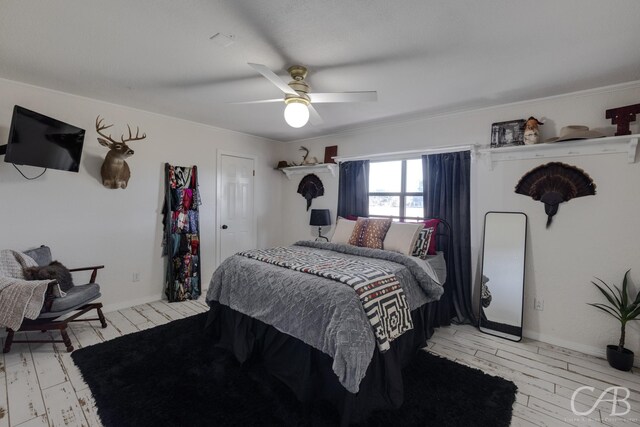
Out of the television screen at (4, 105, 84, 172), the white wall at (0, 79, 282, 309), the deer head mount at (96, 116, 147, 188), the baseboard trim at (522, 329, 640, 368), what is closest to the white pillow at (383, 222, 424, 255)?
the baseboard trim at (522, 329, 640, 368)

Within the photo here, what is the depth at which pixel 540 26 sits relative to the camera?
1.72m

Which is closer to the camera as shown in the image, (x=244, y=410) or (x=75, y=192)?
(x=244, y=410)

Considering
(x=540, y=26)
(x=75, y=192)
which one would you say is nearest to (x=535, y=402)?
(x=540, y=26)

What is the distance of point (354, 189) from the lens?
4.20m

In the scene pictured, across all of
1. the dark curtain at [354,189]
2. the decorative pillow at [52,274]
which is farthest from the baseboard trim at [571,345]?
the decorative pillow at [52,274]

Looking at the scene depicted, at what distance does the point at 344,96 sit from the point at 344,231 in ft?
6.16

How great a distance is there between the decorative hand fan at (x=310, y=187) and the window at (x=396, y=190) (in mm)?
910

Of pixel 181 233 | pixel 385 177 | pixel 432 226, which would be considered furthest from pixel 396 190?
pixel 181 233

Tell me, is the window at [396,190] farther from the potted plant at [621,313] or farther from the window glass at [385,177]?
the potted plant at [621,313]

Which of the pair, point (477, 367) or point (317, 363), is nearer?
point (317, 363)

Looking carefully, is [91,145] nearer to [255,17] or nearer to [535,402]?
[255,17]

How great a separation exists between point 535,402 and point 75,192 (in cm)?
452

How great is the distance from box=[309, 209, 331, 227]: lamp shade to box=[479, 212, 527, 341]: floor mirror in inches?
81.3

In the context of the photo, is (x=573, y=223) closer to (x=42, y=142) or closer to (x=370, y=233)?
(x=370, y=233)
